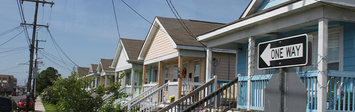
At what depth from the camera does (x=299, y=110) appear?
135 inches

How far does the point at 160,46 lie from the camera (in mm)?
18281

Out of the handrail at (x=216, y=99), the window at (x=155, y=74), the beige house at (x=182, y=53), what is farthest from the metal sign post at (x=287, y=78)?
the window at (x=155, y=74)

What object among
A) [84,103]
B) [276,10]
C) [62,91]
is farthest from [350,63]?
[62,91]

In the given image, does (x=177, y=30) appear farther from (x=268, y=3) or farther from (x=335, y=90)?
(x=335, y=90)

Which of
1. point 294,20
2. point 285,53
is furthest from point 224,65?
point 285,53

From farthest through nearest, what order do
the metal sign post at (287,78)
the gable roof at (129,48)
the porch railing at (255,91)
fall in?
the gable roof at (129,48)
the porch railing at (255,91)
the metal sign post at (287,78)

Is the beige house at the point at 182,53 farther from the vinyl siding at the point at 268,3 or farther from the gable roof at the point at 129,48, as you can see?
the vinyl siding at the point at 268,3

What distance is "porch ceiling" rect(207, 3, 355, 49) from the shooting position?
301 inches

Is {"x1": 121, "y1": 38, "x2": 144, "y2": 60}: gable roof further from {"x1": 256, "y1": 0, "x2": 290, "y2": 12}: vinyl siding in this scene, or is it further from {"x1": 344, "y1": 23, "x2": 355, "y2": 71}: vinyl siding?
{"x1": 344, "y1": 23, "x2": 355, "y2": 71}: vinyl siding

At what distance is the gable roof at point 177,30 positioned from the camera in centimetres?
1592

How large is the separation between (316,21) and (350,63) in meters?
1.62

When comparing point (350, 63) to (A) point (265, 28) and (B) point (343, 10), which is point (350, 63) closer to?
(B) point (343, 10)

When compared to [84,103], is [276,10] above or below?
above

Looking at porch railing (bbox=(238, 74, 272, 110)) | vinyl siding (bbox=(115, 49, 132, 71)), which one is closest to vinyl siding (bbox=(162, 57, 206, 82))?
porch railing (bbox=(238, 74, 272, 110))
